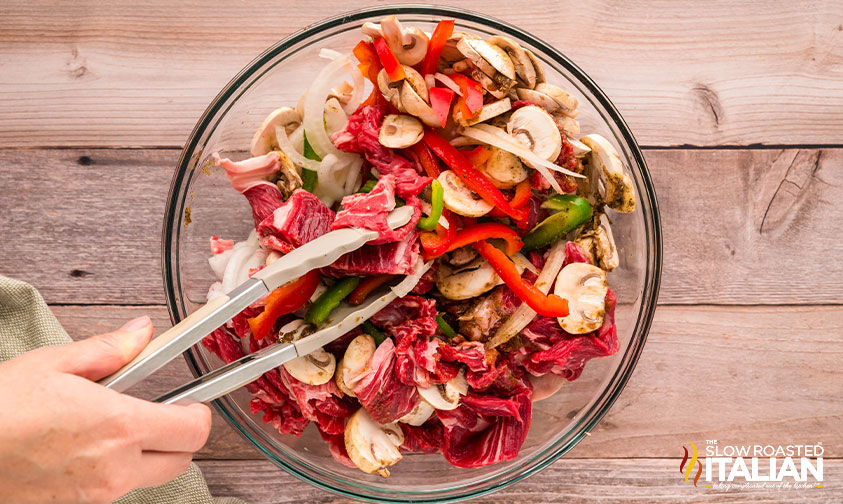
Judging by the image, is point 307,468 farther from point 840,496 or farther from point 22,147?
point 840,496

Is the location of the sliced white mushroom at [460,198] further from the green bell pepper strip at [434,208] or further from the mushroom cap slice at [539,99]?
the mushroom cap slice at [539,99]

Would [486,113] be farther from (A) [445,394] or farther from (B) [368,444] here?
(B) [368,444]

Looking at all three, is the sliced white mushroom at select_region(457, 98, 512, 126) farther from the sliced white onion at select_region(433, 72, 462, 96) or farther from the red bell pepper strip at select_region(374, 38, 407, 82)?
the red bell pepper strip at select_region(374, 38, 407, 82)

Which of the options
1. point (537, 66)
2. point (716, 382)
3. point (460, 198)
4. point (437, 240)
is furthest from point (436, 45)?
point (716, 382)

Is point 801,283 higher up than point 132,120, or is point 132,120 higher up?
point 132,120

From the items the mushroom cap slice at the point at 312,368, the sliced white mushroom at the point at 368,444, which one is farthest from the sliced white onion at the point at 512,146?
the sliced white mushroom at the point at 368,444

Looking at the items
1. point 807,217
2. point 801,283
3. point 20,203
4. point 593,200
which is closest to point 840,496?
point 801,283

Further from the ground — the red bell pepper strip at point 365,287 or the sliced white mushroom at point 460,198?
the sliced white mushroom at point 460,198

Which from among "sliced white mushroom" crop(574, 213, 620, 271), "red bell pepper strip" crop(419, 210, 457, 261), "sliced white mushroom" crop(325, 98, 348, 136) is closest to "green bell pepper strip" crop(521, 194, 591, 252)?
"sliced white mushroom" crop(574, 213, 620, 271)
